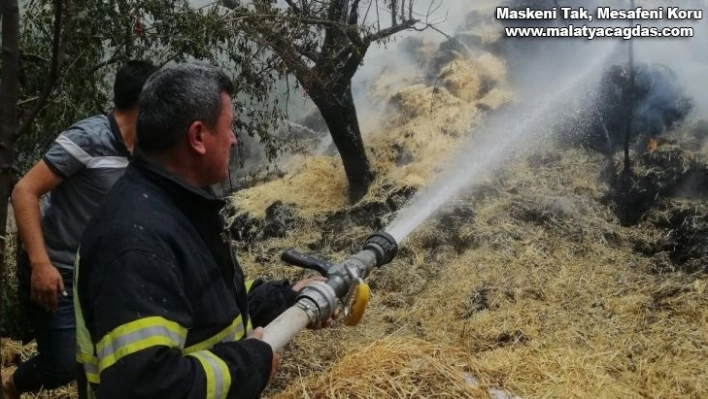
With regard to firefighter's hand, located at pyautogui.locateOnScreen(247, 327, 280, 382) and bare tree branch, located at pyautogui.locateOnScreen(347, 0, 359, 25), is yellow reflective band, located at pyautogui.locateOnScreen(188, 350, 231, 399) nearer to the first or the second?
firefighter's hand, located at pyautogui.locateOnScreen(247, 327, 280, 382)

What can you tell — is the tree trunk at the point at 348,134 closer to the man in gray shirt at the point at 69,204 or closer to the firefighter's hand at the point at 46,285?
the man in gray shirt at the point at 69,204

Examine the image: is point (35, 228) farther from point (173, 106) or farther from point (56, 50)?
point (173, 106)

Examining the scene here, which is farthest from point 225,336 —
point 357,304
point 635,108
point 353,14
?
point 635,108

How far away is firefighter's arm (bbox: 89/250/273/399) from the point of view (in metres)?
1.25

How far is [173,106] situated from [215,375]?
0.67m

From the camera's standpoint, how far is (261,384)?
1.46 m

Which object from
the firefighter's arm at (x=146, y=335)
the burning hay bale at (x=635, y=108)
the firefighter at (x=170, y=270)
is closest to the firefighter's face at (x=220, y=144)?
the firefighter at (x=170, y=270)

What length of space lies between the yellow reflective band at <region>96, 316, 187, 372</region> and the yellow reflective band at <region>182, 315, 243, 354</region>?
152 mm

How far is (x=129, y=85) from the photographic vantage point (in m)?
2.47

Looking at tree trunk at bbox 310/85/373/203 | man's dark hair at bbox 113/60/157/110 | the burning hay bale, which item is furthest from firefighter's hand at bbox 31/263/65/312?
the burning hay bale

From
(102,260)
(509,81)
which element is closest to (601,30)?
(509,81)

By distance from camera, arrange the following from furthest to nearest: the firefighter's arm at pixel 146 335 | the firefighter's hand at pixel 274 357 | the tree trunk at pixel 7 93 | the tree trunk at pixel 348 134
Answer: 1. the tree trunk at pixel 348 134
2. the firefighter's hand at pixel 274 357
3. the tree trunk at pixel 7 93
4. the firefighter's arm at pixel 146 335

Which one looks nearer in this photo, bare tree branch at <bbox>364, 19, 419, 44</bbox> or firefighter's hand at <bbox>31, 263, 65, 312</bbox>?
firefighter's hand at <bbox>31, 263, 65, 312</bbox>

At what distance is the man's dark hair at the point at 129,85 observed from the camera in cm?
248
